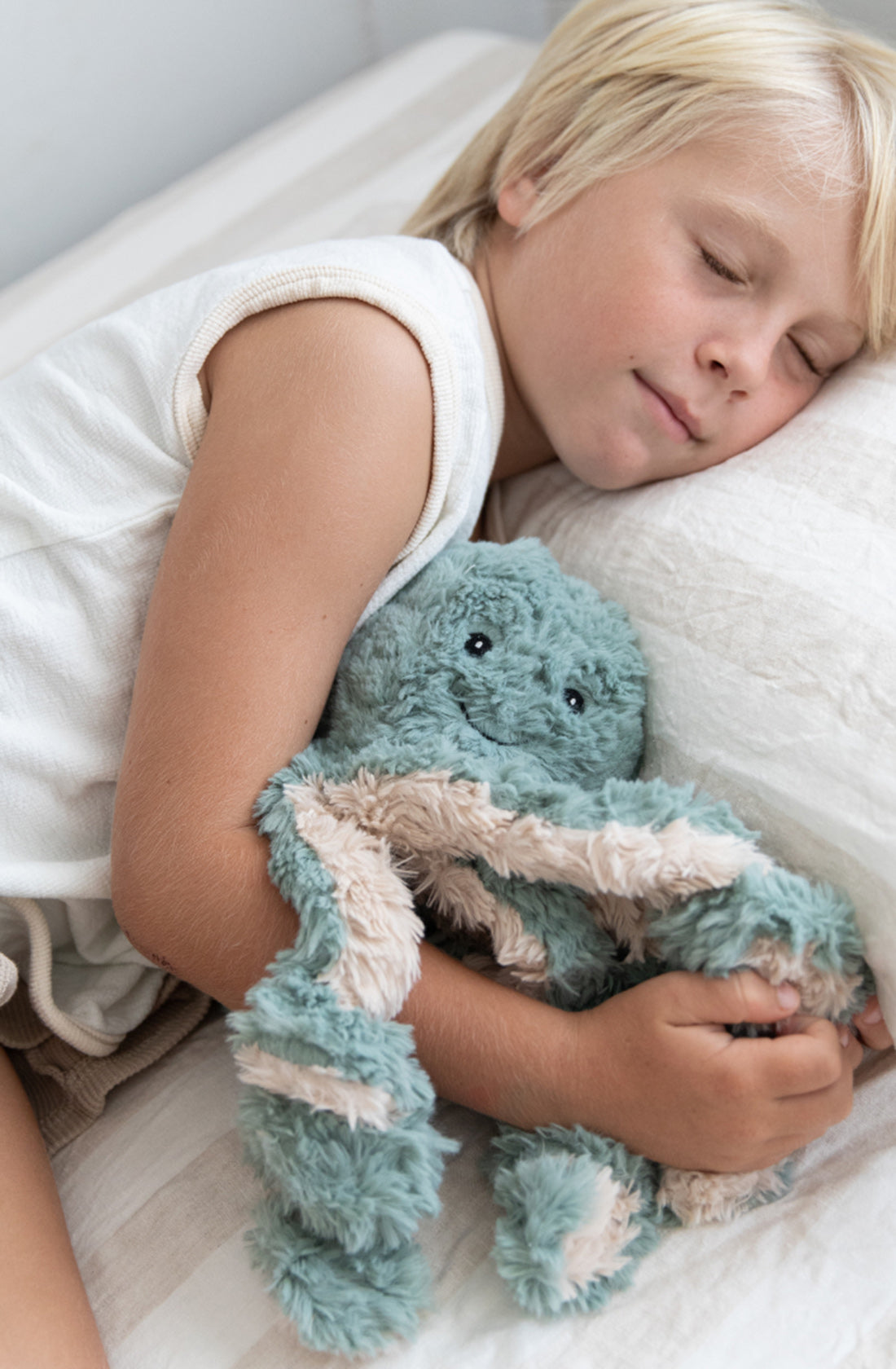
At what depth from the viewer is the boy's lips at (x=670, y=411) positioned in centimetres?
81

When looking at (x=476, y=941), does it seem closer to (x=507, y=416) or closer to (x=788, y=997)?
(x=788, y=997)

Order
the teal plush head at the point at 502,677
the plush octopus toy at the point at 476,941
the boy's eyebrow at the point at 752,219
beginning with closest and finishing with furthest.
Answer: the plush octopus toy at the point at 476,941 < the teal plush head at the point at 502,677 < the boy's eyebrow at the point at 752,219

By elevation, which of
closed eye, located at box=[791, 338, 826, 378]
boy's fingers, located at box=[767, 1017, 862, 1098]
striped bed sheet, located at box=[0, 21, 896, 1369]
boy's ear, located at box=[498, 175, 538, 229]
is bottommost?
striped bed sheet, located at box=[0, 21, 896, 1369]

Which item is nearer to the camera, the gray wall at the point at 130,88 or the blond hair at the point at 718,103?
the blond hair at the point at 718,103

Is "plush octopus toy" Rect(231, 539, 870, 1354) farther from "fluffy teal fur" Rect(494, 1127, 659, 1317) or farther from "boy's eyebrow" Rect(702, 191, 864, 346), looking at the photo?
"boy's eyebrow" Rect(702, 191, 864, 346)

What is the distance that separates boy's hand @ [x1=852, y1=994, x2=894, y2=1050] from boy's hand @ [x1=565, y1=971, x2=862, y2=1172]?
0.08 feet

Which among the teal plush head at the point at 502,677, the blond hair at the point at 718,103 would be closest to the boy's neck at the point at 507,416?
the blond hair at the point at 718,103

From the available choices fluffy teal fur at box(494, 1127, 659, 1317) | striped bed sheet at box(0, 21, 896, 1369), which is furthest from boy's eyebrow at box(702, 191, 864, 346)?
fluffy teal fur at box(494, 1127, 659, 1317)

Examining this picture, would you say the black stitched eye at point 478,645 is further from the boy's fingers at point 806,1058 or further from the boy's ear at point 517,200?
the boy's ear at point 517,200

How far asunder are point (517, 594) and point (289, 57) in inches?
45.0

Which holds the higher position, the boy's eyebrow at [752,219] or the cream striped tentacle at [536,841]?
the boy's eyebrow at [752,219]

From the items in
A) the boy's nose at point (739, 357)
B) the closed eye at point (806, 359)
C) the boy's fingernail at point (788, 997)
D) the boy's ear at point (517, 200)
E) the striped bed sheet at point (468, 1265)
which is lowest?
the striped bed sheet at point (468, 1265)

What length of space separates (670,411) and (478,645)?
0.28 metres

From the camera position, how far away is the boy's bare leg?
58cm
